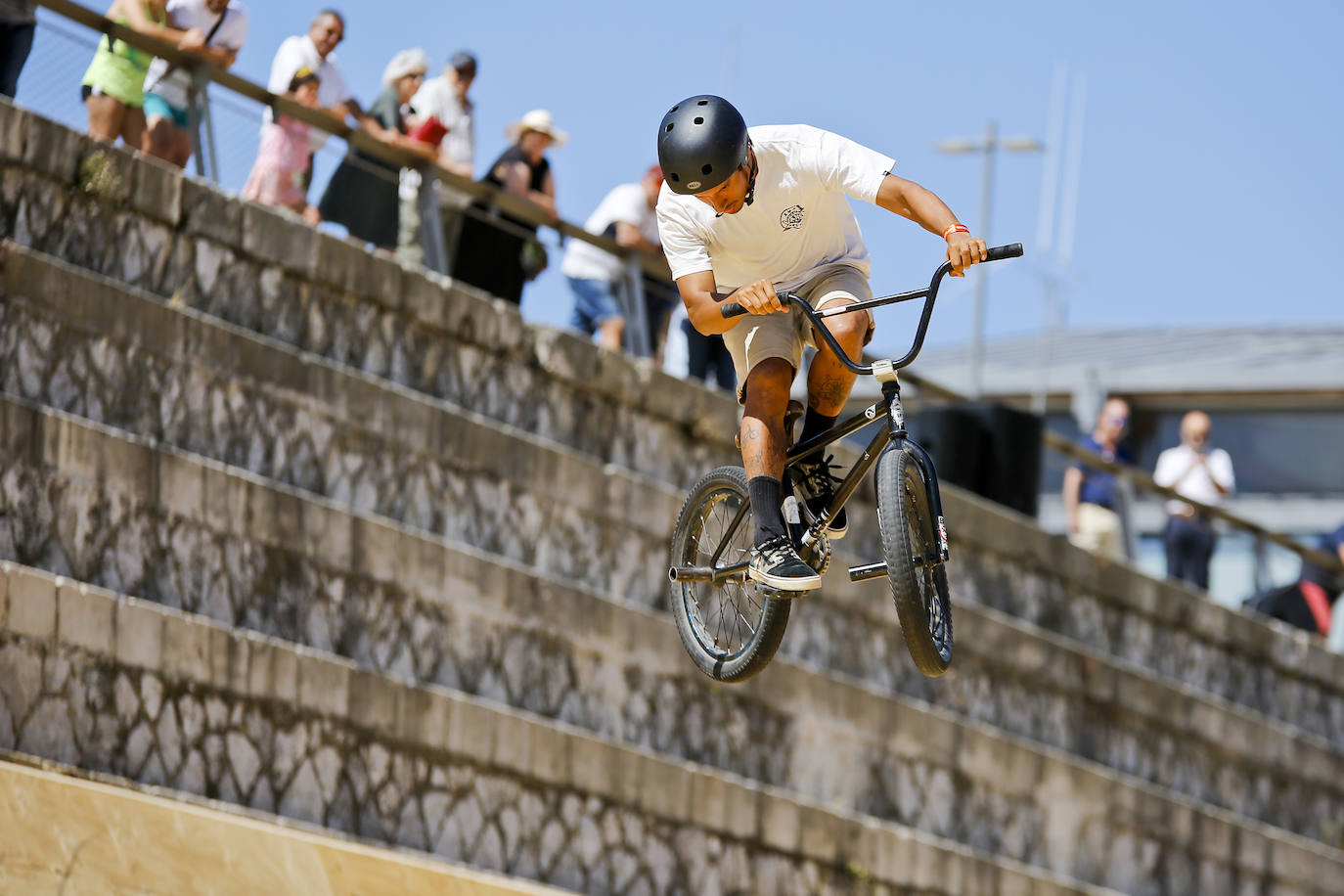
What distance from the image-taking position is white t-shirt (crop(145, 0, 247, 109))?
10727mm

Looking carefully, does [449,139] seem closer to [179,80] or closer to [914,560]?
[179,80]

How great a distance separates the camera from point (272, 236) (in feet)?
36.5

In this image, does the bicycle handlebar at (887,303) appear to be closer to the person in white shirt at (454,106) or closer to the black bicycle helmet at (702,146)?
the black bicycle helmet at (702,146)

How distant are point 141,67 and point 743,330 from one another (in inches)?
190

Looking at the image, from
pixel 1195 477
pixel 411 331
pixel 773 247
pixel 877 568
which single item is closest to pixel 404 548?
pixel 411 331

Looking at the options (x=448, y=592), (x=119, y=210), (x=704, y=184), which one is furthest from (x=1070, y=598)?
(x=704, y=184)

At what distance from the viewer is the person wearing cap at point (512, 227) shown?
12414 millimetres

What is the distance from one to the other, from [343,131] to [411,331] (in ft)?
4.44

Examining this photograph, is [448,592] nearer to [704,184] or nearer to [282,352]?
[282,352]

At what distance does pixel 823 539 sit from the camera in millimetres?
7492

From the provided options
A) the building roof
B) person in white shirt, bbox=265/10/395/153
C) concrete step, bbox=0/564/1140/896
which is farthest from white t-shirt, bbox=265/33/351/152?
the building roof

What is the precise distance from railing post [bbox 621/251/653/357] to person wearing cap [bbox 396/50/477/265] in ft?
4.66

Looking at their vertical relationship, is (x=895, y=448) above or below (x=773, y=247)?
below

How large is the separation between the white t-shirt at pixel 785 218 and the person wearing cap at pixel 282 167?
14.7 feet
